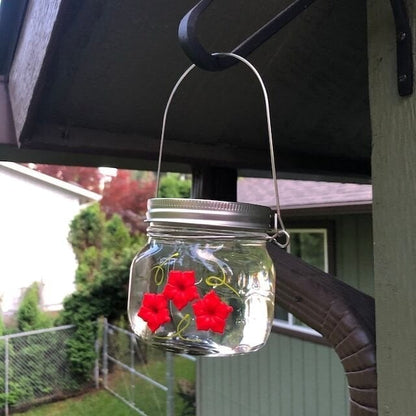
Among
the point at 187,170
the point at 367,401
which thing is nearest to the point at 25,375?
the point at 187,170

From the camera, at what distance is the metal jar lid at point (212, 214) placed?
2.33 ft

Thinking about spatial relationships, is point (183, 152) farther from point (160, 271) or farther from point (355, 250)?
point (355, 250)

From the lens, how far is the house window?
15.4ft

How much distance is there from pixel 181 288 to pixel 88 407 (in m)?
6.89

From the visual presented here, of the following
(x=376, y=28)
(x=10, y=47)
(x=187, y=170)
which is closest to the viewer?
(x=376, y=28)

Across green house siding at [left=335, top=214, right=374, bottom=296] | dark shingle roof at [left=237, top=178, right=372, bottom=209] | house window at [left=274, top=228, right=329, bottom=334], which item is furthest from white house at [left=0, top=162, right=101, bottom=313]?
green house siding at [left=335, top=214, right=374, bottom=296]

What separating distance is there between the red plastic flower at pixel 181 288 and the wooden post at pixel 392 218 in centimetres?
29

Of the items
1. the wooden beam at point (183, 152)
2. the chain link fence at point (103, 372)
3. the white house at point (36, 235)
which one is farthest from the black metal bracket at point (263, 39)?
the white house at point (36, 235)

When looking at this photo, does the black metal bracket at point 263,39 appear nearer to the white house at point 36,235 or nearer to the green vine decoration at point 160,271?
the green vine decoration at point 160,271

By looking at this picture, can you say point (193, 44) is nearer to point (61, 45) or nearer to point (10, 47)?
point (61, 45)

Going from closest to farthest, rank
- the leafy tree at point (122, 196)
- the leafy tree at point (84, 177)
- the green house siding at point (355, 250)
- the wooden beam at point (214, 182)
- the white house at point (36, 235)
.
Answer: the wooden beam at point (214, 182) → the green house siding at point (355, 250) → the white house at point (36, 235) → the leafy tree at point (84, 177) → the leafy tree at point (122, 196)

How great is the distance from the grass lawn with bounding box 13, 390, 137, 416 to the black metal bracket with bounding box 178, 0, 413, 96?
263 inches

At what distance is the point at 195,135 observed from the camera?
1429 millimetres

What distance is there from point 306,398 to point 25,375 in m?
3.98
